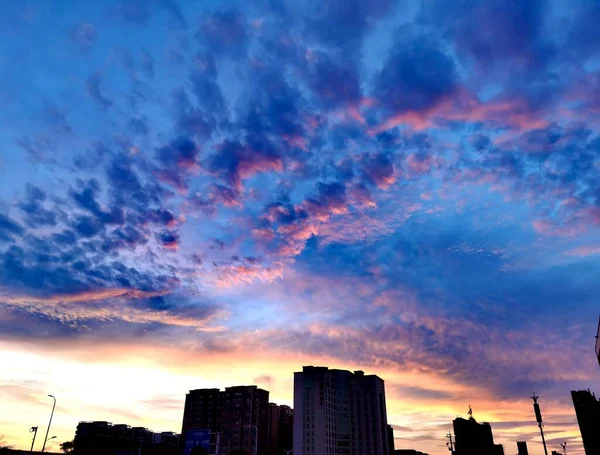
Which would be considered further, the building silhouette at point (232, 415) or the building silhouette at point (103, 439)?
the building silhouette at point (232, 415)

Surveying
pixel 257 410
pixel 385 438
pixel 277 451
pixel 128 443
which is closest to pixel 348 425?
pixel 385 438

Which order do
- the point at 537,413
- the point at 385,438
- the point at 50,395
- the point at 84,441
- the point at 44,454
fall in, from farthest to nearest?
the point at 385,438, the point at 84,441, the point at 44,454, the point at 50,395, the point at 537,413

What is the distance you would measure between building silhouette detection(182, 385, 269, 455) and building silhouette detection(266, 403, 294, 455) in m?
4.81

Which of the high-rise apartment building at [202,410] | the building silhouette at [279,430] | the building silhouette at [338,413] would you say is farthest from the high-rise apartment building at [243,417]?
the building silhouette at [338,413]

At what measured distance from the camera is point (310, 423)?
14800 cm

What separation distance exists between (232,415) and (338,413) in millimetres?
41906

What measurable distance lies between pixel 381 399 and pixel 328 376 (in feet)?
74.9

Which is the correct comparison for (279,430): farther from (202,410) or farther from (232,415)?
(232,415)

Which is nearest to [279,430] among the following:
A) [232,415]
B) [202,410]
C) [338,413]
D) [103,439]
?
[338,413]

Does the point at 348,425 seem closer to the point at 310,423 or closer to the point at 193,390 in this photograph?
the point at 310,423

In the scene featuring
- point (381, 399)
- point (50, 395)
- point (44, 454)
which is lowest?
point (44, 454)

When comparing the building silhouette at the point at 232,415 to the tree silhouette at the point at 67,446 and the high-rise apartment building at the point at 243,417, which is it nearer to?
the high-rise apartment building at the point at 243,417

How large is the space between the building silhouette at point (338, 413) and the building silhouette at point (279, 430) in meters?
9.96

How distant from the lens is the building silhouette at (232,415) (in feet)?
447
